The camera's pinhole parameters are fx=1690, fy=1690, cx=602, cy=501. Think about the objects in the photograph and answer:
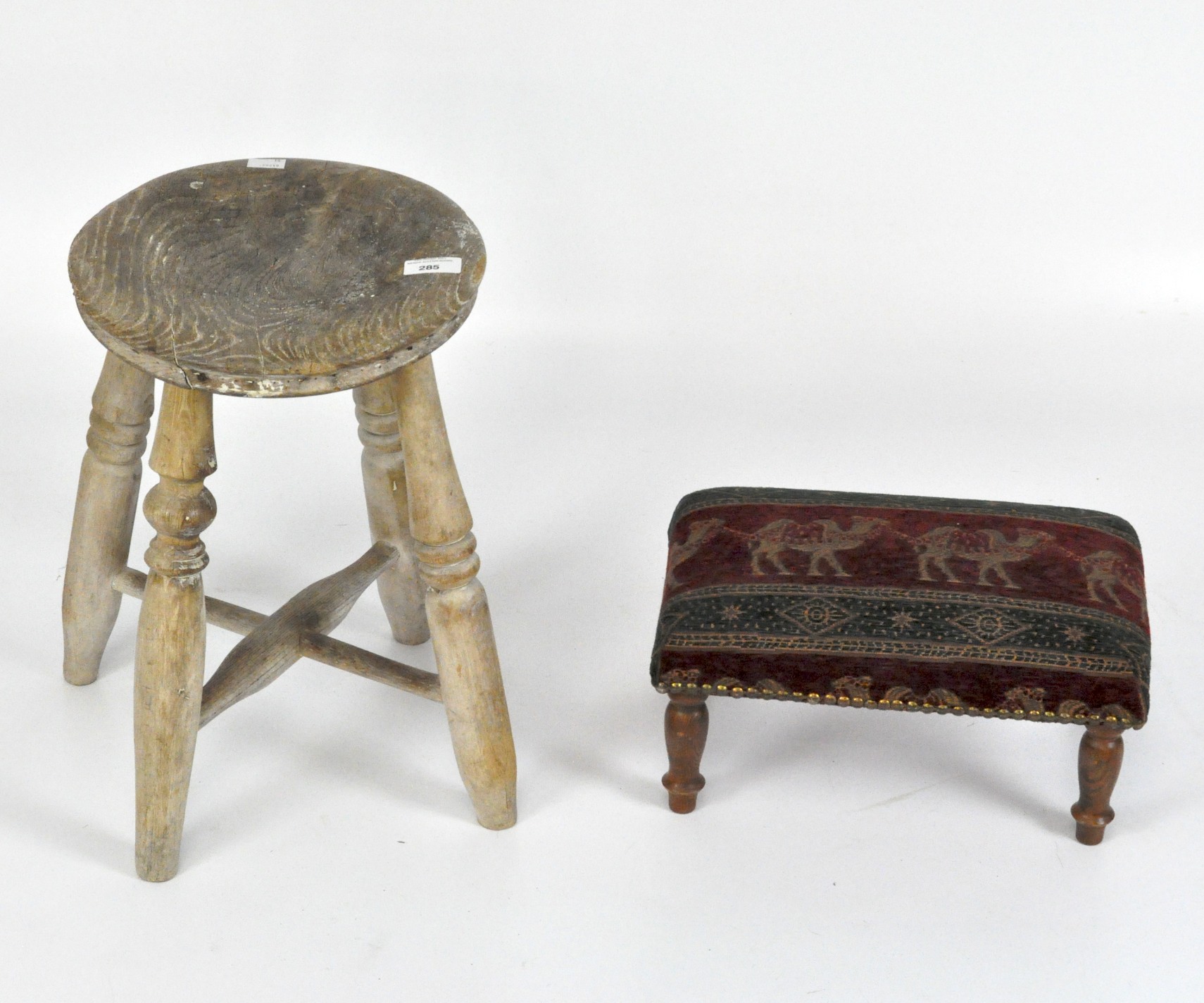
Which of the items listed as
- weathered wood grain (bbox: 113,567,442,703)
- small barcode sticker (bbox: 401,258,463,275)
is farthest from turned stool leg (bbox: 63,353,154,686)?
small barcode sticker (bbox: 401,258,463,275)

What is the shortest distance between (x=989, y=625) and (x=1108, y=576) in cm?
26

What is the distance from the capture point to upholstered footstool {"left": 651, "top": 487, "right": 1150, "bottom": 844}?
2.53 metres

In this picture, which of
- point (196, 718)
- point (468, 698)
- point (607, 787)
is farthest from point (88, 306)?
point (607, 787)

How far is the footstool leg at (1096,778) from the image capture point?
259 centimetres

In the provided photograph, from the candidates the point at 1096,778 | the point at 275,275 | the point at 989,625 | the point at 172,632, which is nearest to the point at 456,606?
the point at 172,632

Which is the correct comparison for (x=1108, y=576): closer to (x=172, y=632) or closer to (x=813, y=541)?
(x=813, y=541)

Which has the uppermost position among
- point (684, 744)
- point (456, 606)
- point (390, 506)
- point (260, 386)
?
point (260, 386)

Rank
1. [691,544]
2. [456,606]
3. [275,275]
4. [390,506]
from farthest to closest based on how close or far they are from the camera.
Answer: [390,506] → [691,544] → [456,606] → [275,275]

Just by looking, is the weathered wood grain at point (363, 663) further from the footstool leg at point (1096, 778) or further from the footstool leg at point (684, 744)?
the footstool leg at point (1096, 778)

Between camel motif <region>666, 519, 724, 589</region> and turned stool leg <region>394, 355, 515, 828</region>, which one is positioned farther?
camel motif <region>666, 519, 724, 589</region>

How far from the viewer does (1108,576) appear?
2697 millimetres

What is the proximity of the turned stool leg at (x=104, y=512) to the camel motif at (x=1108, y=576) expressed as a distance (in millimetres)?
1520

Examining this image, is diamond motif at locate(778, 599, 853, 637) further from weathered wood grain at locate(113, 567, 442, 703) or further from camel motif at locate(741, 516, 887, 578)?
weathered wood grain at locate(113, 567, 442, 703)

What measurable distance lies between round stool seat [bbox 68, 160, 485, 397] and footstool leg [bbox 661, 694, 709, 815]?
2.34 ft
